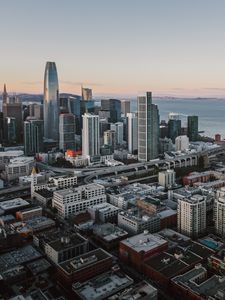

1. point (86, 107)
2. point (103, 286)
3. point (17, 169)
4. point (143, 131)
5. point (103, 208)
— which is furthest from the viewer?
point (86, 107)

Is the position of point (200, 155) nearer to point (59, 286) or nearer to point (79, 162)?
point (79, 162)

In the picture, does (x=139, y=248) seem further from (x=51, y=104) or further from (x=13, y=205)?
(x=51, y=104)

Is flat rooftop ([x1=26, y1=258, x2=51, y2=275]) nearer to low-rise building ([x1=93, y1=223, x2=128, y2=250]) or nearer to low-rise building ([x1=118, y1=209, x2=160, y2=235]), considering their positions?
low-rise building ([x1=93, y1=223, x2=128, y2=250])

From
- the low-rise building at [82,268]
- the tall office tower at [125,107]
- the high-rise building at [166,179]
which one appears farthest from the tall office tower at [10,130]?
the low-rise building at [82,268]

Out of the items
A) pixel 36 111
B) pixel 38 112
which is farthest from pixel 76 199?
pixel 36 111

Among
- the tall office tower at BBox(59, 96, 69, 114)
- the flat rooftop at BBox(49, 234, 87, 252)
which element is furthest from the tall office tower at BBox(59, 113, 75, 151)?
the flat rooftop at BBox(49, 234, 87, 252)

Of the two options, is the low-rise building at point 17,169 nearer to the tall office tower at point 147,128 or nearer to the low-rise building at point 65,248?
the tall office tower at point 147,128
